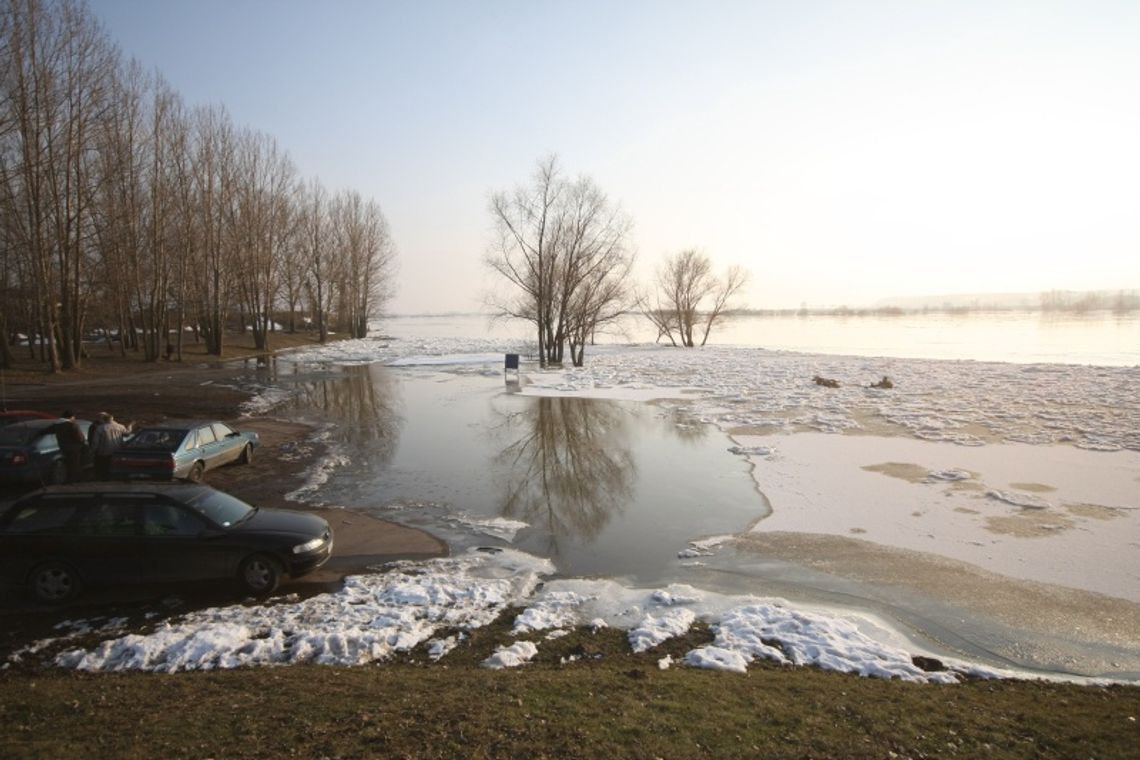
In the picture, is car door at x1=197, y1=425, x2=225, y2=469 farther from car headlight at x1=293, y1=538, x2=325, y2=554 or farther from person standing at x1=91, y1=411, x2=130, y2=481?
car headlight at x1=293, y1=538, x2=325, y2=554

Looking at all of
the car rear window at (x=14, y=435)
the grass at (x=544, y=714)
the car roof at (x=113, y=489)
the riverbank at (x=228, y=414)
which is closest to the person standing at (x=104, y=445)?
the car rear window at (x=14, y=435)

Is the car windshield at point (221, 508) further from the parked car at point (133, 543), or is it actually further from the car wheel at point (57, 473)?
the car wheel at point (57, 473)

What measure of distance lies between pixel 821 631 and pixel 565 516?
5.91 meters

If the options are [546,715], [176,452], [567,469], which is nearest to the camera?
[546,715]

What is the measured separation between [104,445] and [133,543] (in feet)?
20.5

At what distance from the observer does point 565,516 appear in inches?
501

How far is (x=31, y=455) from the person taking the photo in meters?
13.4

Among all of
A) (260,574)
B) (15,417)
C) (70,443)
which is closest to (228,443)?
(70,443)

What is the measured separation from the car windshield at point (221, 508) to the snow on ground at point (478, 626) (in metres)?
1.37

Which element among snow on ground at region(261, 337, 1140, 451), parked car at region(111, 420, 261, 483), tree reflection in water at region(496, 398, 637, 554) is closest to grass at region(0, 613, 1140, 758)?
tree reflection in water at region(496, 398, 637, 554)

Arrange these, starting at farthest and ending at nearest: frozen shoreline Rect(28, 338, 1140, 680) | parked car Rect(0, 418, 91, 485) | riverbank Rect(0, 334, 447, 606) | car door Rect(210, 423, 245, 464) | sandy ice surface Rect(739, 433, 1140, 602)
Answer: car door Rect(210, 423, 245, 464)
parked car Rect(0, 418, 91, 485)
riverbank Rect(0, 334, 447, 606)
sandy ice surface Rect(739, 433, 1140, 602)
frozen shoreline Rect(28, 338, 1140, 680)

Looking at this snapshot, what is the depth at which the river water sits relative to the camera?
9055 millimetres

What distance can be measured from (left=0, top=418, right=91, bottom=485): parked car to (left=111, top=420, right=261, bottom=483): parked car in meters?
1.13

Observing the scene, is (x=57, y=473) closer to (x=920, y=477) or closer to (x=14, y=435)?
(x=14, y=435)
